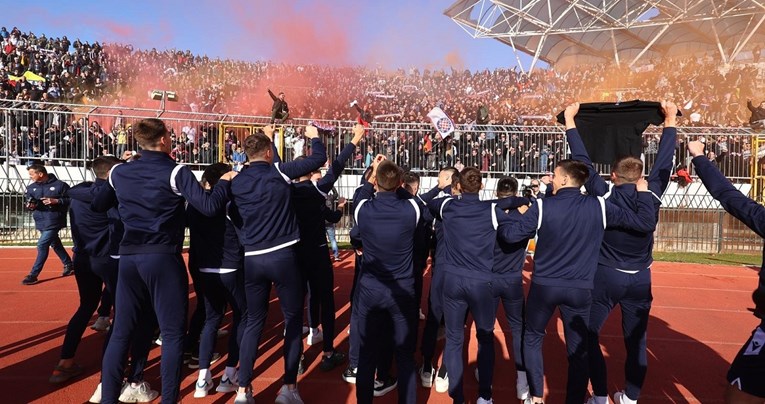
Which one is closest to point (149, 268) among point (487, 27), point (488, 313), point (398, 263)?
point (398, 263)

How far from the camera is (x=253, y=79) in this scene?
89.1 ft

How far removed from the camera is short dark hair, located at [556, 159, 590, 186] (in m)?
3.84

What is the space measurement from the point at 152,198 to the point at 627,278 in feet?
11.9

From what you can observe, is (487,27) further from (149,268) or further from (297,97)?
(149,268)

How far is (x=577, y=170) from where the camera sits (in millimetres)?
3863

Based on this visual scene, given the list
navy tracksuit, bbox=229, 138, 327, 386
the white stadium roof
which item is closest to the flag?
navy tracksuit, bbox=229, 138, 327, 386

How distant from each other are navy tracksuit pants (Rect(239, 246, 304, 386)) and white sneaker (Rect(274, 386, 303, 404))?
7 cm

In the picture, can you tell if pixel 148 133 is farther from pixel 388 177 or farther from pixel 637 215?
pixel 637 215

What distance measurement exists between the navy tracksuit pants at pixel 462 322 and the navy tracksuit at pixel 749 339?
1.61 meters

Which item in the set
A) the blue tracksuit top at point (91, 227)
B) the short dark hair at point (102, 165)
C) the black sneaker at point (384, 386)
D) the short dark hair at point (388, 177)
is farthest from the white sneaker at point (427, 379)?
the short dark hair at point (102, 165)

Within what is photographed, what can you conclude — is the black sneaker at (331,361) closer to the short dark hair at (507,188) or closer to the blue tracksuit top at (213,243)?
the blue tracksuit top at (213,243)

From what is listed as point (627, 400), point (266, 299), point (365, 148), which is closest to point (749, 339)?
point (627, 400)

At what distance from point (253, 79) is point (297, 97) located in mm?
2985

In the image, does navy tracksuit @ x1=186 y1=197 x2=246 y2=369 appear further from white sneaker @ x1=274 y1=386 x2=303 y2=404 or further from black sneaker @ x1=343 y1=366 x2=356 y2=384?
black sneaker @ x1=343 y1=366 x2=356 y2=384
